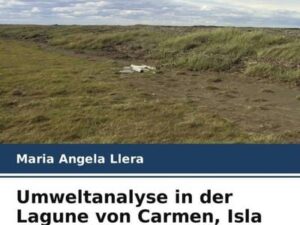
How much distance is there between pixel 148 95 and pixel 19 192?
10509 millimetres

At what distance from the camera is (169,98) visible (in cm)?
1664

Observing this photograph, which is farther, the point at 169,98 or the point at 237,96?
the point at 237,96

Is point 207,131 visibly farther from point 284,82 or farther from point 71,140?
point 284,82

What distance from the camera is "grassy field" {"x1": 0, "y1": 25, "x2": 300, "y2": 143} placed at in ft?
40.4

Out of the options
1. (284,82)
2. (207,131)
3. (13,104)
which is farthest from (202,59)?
(207,131)

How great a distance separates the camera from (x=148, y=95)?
1712 cm

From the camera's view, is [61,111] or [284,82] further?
[284,82]

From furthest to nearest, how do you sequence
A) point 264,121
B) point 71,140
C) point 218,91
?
1. point 218,91
2. point 264,121
3. point 71,140

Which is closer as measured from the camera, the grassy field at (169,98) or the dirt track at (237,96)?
the grassy field at (169,98)

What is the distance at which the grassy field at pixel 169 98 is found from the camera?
12320mm

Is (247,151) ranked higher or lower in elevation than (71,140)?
higher

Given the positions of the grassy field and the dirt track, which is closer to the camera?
the grassy field

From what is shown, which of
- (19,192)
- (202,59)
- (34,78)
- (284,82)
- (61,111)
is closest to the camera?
(19,192)

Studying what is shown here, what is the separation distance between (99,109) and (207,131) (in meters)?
3.79
